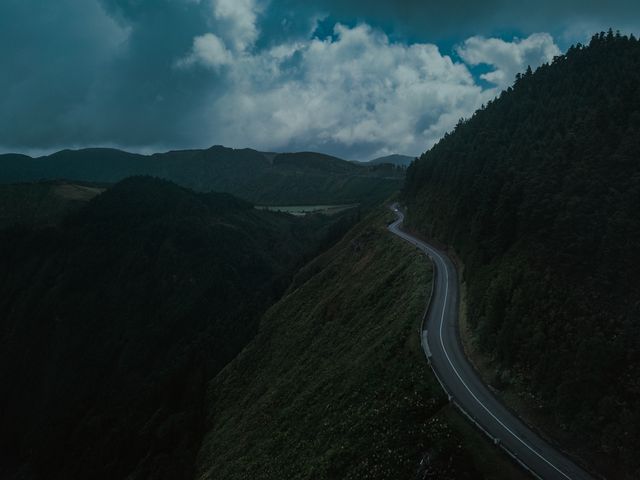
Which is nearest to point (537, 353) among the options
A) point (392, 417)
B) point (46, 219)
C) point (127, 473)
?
point (392, 417)

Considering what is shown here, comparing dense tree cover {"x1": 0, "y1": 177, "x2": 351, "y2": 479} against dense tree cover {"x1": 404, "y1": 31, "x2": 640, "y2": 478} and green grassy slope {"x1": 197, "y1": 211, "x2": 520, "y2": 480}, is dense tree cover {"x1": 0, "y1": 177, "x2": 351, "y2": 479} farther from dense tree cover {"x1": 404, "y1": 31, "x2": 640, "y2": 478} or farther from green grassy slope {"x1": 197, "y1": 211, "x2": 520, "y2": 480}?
dense tree cover {"x1": 404, "y1": 31, "x2": 640, "y2": 478}

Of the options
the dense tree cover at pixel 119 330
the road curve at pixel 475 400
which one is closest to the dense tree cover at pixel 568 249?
the road curve at pixel 475 400

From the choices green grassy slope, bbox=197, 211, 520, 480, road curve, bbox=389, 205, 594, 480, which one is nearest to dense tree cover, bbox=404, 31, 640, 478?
road curve, bbox=389, 205, 594, 480

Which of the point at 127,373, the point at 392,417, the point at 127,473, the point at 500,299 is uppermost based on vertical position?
the point at 500,299

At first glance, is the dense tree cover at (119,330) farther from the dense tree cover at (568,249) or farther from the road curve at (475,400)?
the dense tree cover at (568,249)

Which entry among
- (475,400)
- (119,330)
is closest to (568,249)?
(475,400)

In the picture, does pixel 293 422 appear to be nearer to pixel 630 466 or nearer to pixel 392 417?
pixel 392 417
